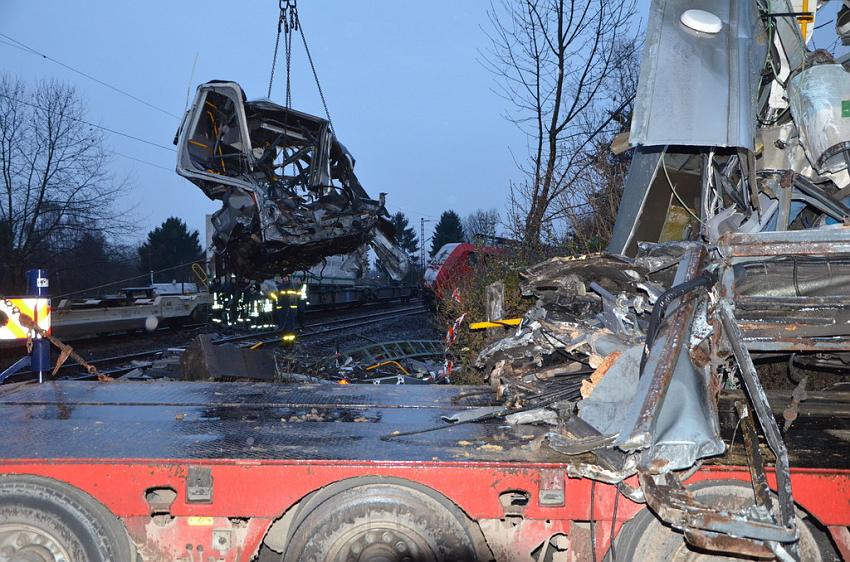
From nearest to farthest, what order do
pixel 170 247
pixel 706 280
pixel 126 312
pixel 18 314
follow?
1. pixel 706 280
2. pixel 18 314
3. pixel 126 312
4. pixel 170 247

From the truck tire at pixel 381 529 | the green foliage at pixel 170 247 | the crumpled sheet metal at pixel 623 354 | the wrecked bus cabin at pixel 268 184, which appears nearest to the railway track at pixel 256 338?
the wrecked bus cabin at pixel 268 184

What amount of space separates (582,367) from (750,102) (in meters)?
2.07

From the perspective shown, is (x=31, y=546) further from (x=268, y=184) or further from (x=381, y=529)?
(x=268, y=184)

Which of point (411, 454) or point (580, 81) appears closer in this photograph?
point (411, 454)

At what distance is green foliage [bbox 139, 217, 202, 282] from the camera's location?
158 ft

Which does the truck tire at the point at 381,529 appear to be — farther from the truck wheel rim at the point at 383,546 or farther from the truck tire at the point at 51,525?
the truck tire at the point at 51,525

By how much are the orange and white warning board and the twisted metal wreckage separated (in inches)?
143

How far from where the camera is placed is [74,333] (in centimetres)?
1355

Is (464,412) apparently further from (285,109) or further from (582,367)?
(285,109)

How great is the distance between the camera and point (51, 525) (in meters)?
3.16

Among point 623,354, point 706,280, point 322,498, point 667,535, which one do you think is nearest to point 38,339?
point 322,498

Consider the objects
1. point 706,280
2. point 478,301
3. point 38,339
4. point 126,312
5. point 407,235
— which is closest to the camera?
point 706,280

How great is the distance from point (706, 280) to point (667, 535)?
1.35 metres

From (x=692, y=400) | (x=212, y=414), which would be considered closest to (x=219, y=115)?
(x=212, y=414)
